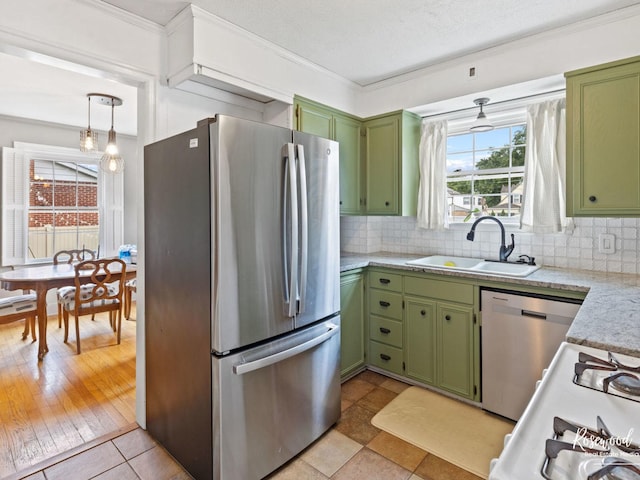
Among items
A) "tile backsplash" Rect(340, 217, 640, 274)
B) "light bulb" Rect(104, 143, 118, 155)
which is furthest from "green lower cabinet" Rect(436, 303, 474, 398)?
"light bulb" Rect(104, 143, 118, 155)

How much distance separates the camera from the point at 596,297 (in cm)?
171

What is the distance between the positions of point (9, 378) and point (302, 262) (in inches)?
110

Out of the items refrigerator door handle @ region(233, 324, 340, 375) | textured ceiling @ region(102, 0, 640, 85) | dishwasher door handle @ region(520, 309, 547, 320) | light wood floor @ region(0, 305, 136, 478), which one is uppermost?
textured ceiling @ region(102, 0, 640, 85)

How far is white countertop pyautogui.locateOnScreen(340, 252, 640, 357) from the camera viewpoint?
1138 millimetres

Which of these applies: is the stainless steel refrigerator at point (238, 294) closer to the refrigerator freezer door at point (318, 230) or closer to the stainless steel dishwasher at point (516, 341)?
the refrigerator freezer door at point (318, 230)

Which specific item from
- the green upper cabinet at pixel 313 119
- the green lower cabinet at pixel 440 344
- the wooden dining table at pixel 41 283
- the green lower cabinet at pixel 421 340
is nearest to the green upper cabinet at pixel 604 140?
the green lower cabinet at pixel 440 344

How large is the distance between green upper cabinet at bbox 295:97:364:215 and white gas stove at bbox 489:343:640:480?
2.21 meters

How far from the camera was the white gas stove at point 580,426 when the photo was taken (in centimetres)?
61

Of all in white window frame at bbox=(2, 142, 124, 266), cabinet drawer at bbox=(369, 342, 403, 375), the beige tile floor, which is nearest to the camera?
the beige tile floor

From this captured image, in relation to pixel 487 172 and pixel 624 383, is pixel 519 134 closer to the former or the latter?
pixel 487 172

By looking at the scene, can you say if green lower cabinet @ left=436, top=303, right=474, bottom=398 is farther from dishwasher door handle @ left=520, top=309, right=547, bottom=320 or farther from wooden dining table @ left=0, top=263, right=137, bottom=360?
wooden dining table @ left=0, top=263, right=137, bottom=360

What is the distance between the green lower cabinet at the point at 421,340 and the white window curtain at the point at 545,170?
100cm

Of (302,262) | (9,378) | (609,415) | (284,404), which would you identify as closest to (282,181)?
(302,262)

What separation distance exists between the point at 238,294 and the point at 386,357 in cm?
167
